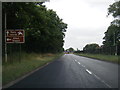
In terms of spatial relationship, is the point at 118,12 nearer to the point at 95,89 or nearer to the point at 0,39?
the point at 0,39

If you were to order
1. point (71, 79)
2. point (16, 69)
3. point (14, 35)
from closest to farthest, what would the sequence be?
point (71, 79) → point (16, 69) → point (14, 35)

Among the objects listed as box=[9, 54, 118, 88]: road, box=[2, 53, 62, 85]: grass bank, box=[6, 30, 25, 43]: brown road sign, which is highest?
box=[6, 30, 25, 43]: brown road sign

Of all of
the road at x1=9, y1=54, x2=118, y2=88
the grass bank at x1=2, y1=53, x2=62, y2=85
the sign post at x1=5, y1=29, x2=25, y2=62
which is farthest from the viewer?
the sign post at x1=5, y1=29, x2=25, y2=62

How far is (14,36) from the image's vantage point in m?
18.5

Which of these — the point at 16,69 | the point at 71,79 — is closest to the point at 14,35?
the point at 16,69

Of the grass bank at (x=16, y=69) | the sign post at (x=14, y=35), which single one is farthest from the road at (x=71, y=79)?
the sign post at (x=14, y=35)

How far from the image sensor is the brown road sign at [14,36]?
18.3 metres

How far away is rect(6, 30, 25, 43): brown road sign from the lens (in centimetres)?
1828

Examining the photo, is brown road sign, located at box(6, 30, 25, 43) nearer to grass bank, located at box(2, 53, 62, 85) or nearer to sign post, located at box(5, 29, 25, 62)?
sign post, located at box(5, 29, 25, 62)

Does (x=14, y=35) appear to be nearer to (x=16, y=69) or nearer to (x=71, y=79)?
(x=16, y=69)

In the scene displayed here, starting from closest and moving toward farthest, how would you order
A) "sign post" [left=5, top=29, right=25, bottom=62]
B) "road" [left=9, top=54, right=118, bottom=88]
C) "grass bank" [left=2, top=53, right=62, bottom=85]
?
"road" [left=9, top=54, right=118, bottom=88] < "grass bank" [left=2, top=53, right=62, bottom=85] < "sign post" [left=5, top=29, right=25, bottom=62]

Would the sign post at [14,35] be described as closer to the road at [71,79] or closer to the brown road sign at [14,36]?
the brown road sign at [14,36]

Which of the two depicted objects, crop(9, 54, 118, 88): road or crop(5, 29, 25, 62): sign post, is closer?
crop(9, 54, 118, 88): road

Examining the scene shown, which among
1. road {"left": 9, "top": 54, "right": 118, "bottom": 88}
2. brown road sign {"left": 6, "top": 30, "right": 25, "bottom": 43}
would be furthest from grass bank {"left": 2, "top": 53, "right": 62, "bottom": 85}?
brown road sign {"left": 6, "top": 30, "right": 25, "bottom": 43}
